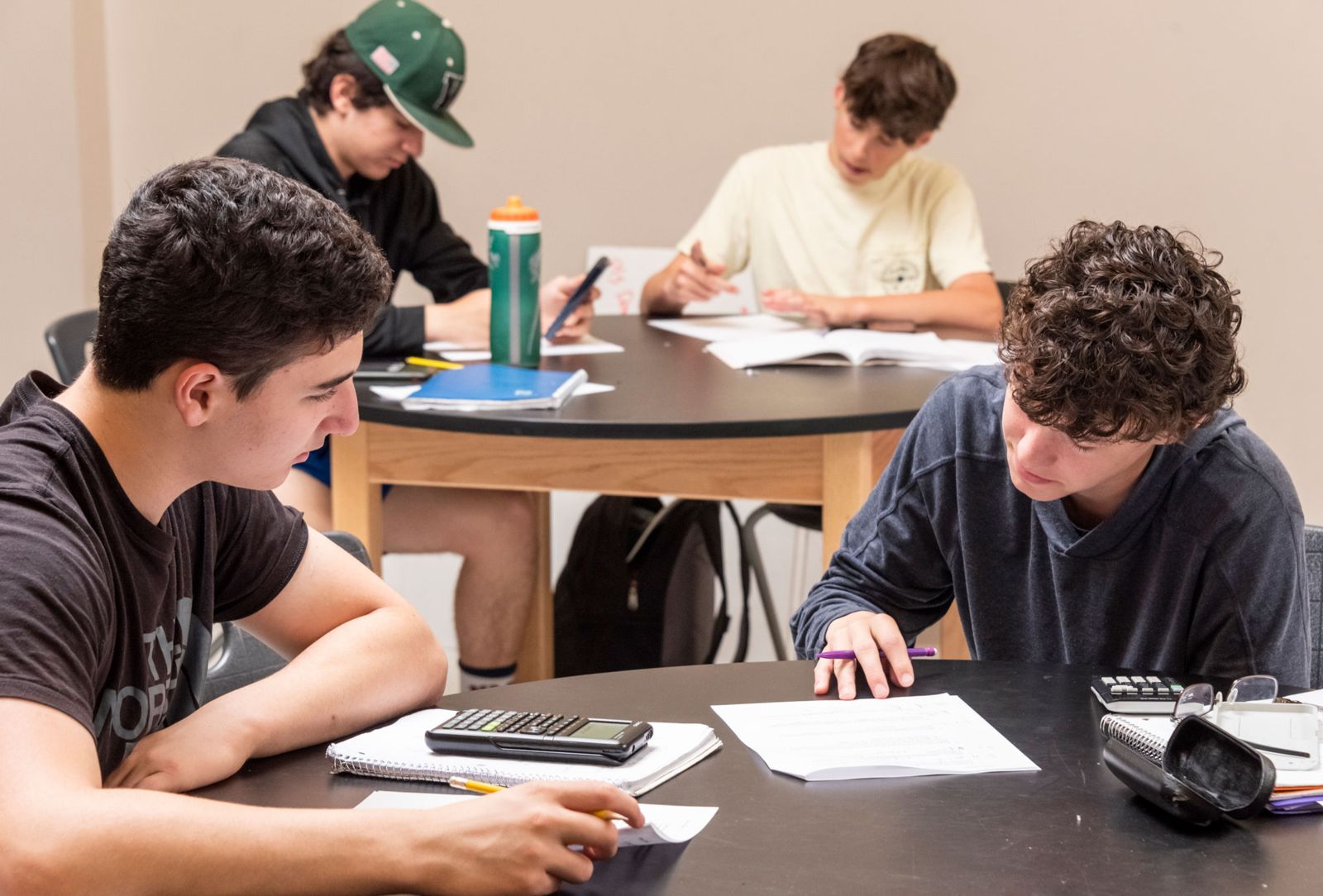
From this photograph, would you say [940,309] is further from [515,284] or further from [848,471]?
[515,284]

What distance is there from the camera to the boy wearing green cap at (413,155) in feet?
8.21

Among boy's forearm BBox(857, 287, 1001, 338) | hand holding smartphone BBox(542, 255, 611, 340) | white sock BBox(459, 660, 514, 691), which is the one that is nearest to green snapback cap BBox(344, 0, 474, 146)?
hand holding smartphone BBox(542, 255, 611, 340)

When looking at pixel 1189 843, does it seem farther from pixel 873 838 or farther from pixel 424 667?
pixel 424 667

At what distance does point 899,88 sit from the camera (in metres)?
2.81

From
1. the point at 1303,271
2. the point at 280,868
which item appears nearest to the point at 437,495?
the point at 280,868

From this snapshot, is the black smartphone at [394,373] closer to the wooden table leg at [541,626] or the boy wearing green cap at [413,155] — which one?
the boy wearing green cap at [413,155]

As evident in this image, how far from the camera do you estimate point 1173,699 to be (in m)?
1.13

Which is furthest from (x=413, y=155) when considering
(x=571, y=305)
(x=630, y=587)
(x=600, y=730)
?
(x=600, y=730)

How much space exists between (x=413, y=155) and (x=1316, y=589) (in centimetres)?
189

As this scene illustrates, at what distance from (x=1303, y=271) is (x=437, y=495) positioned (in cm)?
237

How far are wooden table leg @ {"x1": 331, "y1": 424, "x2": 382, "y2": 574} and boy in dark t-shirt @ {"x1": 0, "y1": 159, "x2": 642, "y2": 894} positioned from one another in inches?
36.9

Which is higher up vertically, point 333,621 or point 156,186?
point 156,186

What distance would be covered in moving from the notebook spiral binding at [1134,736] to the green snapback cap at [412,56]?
1.88m

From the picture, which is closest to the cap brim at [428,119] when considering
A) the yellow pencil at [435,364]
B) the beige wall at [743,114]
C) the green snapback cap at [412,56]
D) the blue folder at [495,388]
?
the green snapback cap at [412,56]
